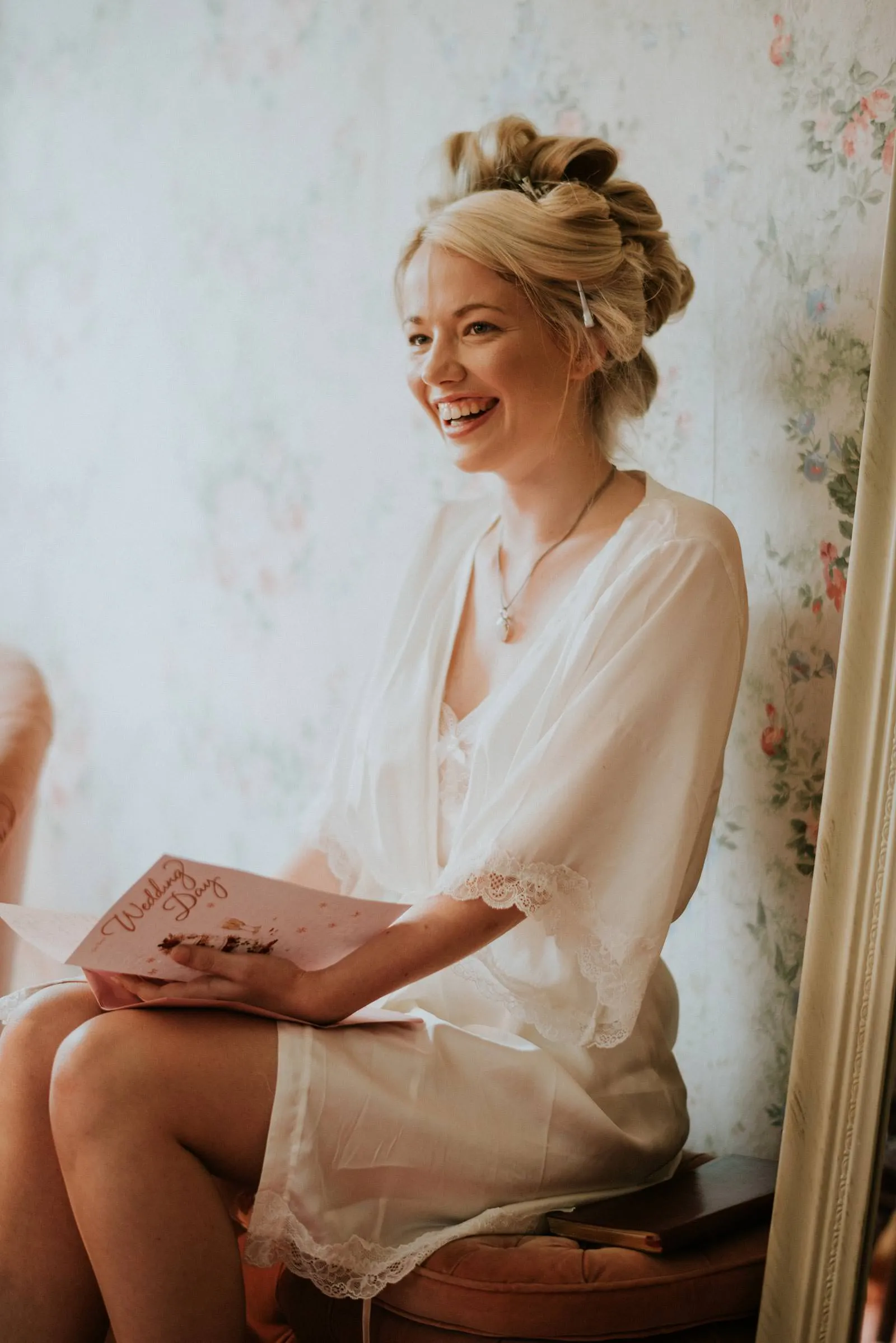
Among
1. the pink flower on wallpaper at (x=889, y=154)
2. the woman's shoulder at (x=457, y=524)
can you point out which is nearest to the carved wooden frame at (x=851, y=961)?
the pink flower on wallpaper at (x=889, y=154)

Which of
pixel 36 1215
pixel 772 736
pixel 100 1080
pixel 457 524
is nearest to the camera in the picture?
pixel 100 1080

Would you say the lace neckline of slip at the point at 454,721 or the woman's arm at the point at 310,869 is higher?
the lace neckline of slip at the point at 454,721

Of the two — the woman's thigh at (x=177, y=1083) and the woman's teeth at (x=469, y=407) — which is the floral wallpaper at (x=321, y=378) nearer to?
the woman's teeth at (x=469, y=407)

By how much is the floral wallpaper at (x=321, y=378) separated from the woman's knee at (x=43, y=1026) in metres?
0.84

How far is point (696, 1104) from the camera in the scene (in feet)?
5.94

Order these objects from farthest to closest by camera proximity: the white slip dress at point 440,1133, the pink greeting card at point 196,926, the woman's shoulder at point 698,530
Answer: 1. the woman's shoulder at point 698,530
2. the white slip dress at point 440,1133
3. the pink greeting card at point 196,926

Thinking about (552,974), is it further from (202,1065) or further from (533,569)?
(533,569)

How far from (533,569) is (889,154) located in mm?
653

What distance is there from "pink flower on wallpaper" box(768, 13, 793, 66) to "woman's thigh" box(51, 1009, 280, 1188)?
1336 millimetres

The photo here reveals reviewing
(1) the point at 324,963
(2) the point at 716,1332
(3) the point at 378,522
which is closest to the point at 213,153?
(3) the point at 378,522

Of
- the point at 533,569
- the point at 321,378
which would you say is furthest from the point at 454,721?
the point at 321,378

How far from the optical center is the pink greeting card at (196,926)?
44.6 inches

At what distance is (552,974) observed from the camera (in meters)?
1.41

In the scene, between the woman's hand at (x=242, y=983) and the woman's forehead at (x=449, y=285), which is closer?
the woman's hand at (x=242, y=983)
